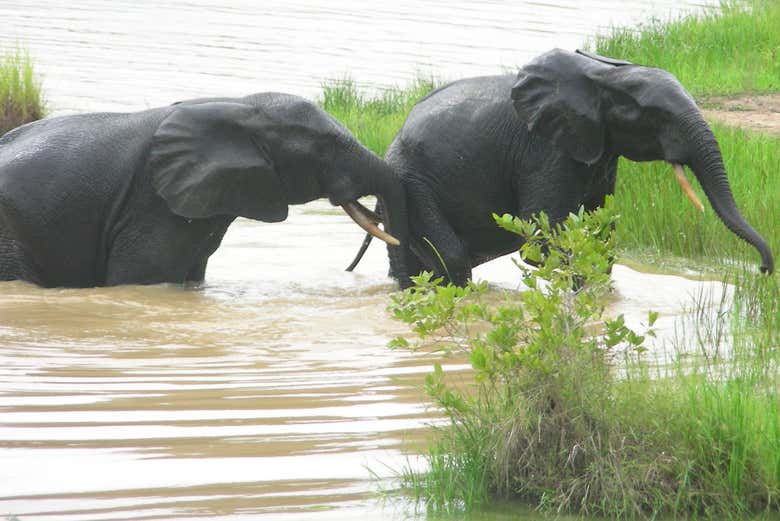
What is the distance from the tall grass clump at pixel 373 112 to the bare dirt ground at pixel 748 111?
2.63m

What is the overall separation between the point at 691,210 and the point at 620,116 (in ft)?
6.53

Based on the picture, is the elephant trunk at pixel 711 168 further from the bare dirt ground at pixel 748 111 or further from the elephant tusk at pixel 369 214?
the bare dirt ground at pixel 748 111

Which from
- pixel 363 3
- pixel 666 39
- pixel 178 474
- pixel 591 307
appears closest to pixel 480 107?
pixel 591 307

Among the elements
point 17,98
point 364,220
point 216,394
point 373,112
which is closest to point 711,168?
point 364,220

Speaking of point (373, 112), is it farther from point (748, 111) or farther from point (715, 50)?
point (715, 50)

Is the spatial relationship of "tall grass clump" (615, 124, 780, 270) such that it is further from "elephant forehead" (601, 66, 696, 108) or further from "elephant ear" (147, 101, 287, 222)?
"elephant ear" (147, 101, 287, 222)

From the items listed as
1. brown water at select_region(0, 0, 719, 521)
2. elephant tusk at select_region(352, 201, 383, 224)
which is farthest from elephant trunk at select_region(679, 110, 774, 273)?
elephant tusk at select_region(352, 201, 383, 224)

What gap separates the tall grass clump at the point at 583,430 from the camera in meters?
4.32

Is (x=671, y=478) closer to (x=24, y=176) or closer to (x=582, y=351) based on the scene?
(x=582, y=351)

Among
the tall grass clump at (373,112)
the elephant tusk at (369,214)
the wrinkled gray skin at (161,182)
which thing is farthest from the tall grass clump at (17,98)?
the elephant tusk at (369,214)

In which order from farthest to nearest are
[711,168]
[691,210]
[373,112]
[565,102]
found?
[373,112] → [691,210] → [565,102] → [711,168]

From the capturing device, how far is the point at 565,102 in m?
7.73

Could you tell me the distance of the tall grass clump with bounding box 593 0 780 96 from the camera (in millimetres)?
14289

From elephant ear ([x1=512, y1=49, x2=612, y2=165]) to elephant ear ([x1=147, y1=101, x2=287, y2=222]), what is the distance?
146 centimetres
